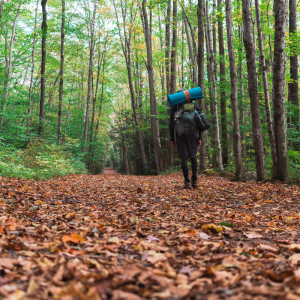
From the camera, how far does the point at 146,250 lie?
2.26m

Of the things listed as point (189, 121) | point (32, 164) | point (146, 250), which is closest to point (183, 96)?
point (189, 121)

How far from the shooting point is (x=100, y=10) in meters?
22.6

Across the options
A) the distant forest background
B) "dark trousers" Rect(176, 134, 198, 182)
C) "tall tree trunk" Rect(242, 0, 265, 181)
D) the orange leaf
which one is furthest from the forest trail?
the distant forest background

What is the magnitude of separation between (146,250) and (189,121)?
167 inches

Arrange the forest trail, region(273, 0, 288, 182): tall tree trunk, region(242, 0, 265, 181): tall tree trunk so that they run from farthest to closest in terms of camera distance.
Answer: region(242, 0, 265, 181): tall tree trunk → region(273, 0, 288, 182): tall tree trunk → the forest trail

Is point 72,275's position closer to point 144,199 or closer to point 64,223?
point 64,223

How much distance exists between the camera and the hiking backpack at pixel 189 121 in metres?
6.12

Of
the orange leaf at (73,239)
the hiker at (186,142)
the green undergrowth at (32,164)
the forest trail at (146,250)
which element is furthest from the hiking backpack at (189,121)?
the green undergrowth at (32,164)

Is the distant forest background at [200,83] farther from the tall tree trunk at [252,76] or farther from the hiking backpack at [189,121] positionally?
the hiking backpack at [189,121]

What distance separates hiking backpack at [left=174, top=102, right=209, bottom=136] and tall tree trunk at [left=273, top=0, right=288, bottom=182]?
2225 millimetres

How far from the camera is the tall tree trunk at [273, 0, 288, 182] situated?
6.79 metres

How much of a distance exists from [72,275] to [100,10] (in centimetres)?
2474

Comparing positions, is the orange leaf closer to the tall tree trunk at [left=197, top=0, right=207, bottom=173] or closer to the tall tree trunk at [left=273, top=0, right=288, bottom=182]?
the tall tree trunk at [left=273, top=0, right=288, bottom=182]

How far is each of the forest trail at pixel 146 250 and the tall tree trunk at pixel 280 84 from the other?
8.77 feet
